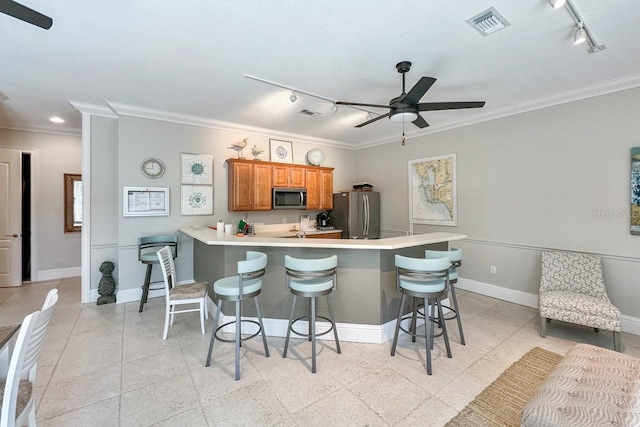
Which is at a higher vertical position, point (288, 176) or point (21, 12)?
point (21, 12)

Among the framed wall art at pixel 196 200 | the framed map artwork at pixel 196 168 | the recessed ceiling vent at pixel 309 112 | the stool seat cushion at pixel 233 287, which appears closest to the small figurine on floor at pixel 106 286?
the framed wall art at pixel 196 200

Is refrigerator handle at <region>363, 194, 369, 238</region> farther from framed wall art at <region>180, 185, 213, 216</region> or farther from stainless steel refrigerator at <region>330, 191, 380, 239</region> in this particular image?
framed wall art at <region>180, 185, 213, 216</region>

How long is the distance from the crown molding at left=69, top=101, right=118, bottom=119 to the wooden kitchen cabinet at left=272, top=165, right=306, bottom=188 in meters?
2.56

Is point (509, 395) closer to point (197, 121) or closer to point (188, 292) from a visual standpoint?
point (188, 292)

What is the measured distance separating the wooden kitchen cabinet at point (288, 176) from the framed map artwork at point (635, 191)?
14.9 ft

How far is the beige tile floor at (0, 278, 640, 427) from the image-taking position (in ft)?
6.31

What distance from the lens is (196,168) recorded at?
15.2 ft

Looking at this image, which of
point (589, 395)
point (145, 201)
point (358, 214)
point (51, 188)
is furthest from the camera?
point (358, 214)

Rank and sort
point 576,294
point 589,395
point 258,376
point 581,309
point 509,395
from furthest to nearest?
1. point 576,294
2. point 581,309
3. point 258,376
4. point 509,395
5. point 589,395

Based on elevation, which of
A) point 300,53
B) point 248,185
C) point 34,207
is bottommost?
point 34,207

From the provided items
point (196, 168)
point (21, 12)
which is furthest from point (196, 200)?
point (21, 12)

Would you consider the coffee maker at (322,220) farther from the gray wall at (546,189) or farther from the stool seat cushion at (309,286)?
the stool seat cushion at (309,286)

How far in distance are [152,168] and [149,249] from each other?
1.24 metres

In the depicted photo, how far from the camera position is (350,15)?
2.10m
